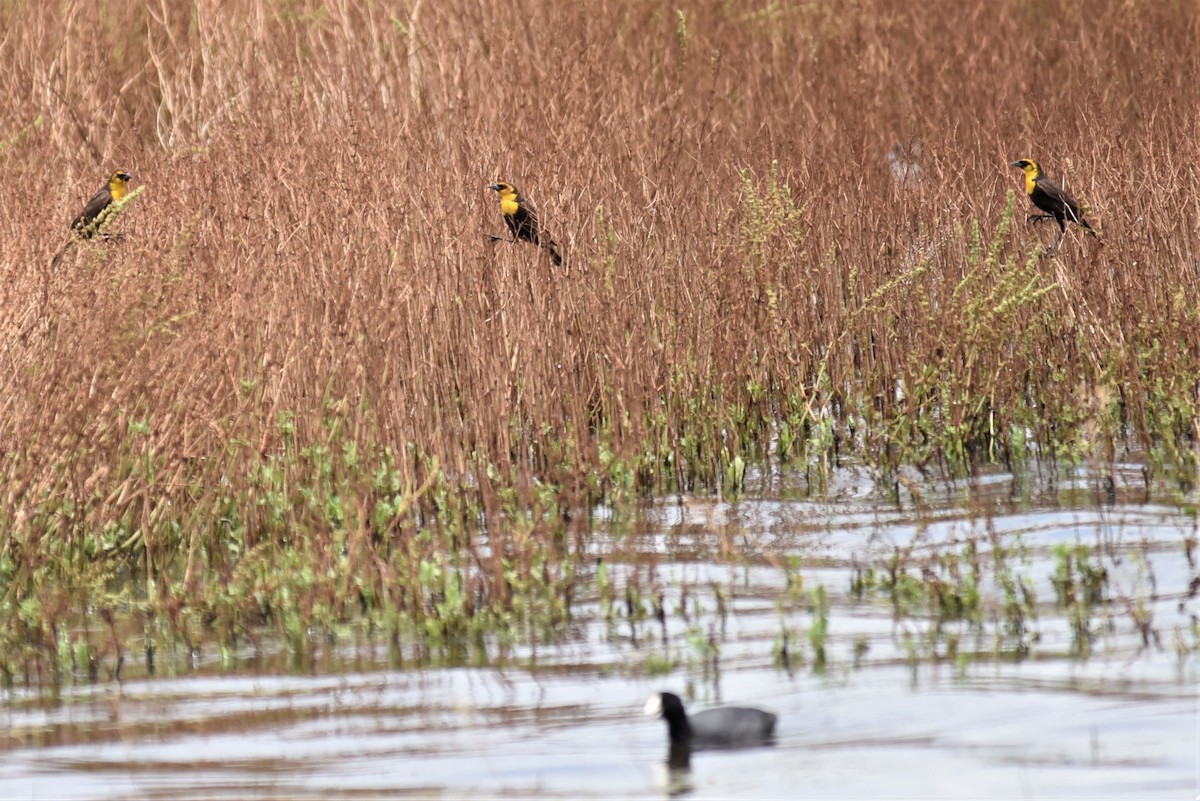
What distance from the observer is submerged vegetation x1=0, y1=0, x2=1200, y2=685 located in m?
4.95

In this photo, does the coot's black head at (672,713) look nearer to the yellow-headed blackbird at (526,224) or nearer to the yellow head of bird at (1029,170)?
the yellow-headed blackbird at (526,224)

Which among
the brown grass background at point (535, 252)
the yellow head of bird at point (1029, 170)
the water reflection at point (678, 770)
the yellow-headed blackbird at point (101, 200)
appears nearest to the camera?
the water reflection at point (678, 770)

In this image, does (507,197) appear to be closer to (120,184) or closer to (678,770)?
(120,184)

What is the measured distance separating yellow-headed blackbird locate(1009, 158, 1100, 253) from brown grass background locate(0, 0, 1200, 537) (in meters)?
0.13

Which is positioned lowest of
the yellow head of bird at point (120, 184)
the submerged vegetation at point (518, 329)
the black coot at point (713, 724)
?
the black coot at point (713, 724)

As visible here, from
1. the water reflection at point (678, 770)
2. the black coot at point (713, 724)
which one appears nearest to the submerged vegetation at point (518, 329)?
the black coot at point (713, 724)

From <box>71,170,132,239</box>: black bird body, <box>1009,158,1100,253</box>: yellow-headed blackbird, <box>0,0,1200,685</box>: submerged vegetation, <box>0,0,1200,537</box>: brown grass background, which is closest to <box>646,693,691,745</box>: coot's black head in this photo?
<box>0,0,1200,685</box>: submerged vegetation

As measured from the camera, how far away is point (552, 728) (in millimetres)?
3889

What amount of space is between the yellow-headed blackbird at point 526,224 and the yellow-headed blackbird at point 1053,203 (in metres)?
2.08

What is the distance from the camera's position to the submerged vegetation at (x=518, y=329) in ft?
16.2

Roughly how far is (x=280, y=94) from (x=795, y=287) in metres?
2.81

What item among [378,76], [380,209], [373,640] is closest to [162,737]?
[373,640]

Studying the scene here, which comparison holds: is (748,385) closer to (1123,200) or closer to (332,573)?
(1123,200)

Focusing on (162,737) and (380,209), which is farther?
(380,209)
